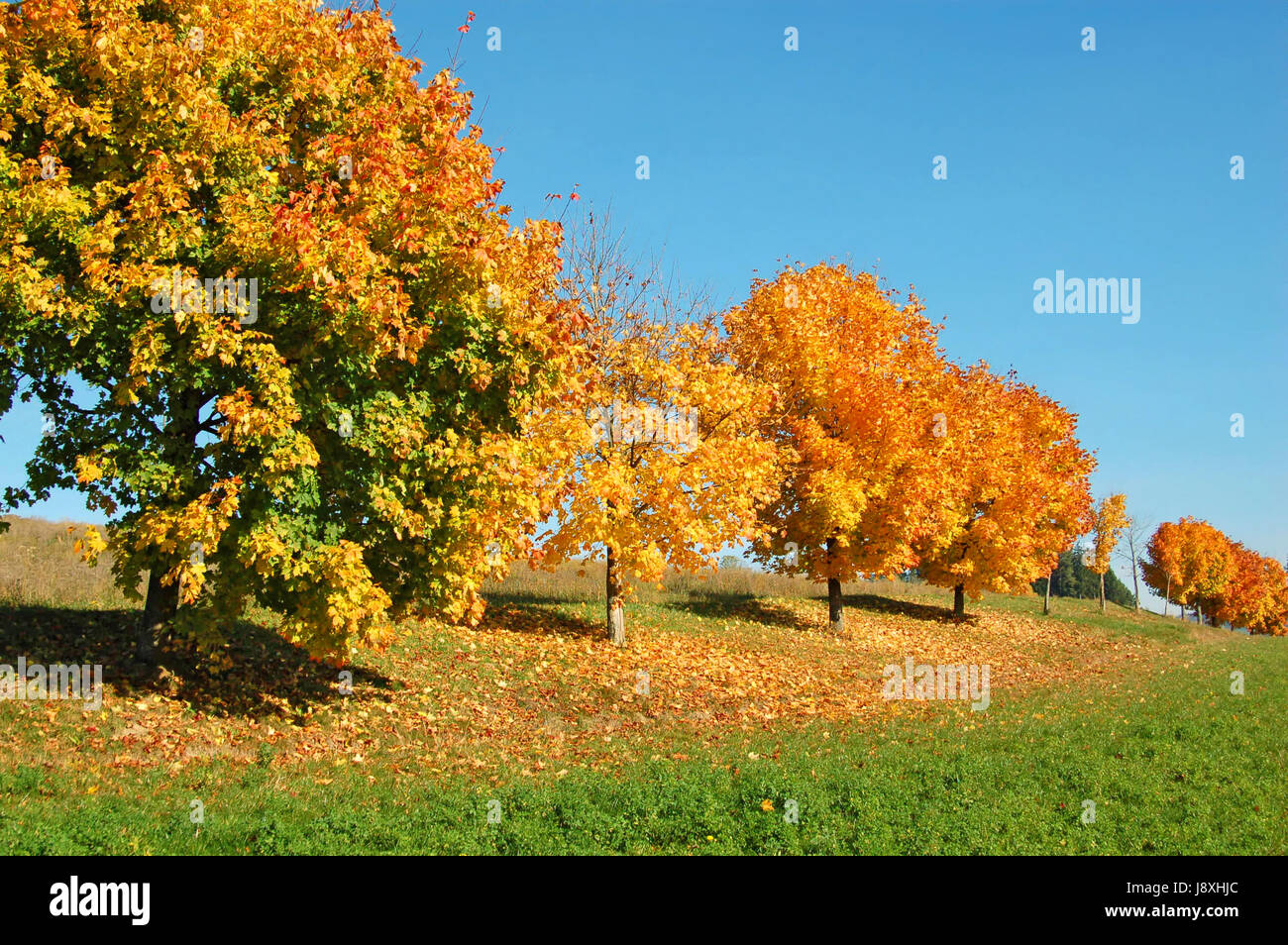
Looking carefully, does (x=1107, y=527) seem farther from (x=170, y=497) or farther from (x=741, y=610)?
(x=170, y=497)

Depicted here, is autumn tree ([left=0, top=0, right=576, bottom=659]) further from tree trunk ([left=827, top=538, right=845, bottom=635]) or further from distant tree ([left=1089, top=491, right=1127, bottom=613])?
distant tree ([left=1089, top=491, right=1127, bottom=613])

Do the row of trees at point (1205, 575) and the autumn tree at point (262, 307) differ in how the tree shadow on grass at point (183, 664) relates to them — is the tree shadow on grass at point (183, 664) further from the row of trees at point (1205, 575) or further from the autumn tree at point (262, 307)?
the row of trees at point (1205, 575)

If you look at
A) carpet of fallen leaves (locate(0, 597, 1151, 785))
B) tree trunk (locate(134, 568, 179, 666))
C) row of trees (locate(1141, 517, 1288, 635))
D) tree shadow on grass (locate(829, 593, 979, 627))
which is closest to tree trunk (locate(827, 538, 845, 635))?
carpet of fallen leaves (locate(0, 597, 1151, 785))

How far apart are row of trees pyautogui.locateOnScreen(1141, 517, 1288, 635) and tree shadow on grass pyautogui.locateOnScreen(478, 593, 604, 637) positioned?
65.7m

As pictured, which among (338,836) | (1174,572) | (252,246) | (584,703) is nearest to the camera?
(338,836)

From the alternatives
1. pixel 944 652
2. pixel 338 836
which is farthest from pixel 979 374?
pixel 338 836

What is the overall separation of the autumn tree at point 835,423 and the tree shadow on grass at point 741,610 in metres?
1.74

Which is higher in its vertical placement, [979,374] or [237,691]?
[979,374]

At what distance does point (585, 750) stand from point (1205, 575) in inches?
3075

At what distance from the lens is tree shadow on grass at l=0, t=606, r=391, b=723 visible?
14.1m

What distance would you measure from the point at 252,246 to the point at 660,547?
12.2 metres

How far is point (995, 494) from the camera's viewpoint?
36.7 meters
